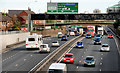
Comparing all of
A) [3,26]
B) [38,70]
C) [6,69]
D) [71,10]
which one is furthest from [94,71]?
[3,26]

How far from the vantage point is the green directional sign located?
3118 inches

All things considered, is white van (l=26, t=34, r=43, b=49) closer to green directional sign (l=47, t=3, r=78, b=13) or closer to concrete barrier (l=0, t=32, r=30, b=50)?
concrete barrier (l=0, t=32, r=30, b=50)

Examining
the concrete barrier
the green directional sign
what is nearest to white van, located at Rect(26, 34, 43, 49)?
the concrete barrier

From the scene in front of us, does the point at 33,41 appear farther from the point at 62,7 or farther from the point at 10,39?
the point at 62,7

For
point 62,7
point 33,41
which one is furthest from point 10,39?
point 62,7

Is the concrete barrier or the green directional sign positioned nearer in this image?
the concrete barrier

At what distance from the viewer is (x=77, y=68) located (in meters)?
34.5

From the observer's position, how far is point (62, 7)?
79938 millimetres

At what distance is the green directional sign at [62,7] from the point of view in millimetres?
79188

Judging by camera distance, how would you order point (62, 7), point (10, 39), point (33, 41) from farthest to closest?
point (62, 7) < point (10, 39) < point (33, 41)

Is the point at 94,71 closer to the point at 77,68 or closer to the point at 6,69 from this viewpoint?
the point at 77,68

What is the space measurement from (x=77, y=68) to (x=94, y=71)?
2.68 metres

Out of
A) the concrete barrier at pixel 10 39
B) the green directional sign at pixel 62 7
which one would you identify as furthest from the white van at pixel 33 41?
the green directional sign at pixel 62 7

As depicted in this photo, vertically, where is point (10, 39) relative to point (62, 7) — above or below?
below
